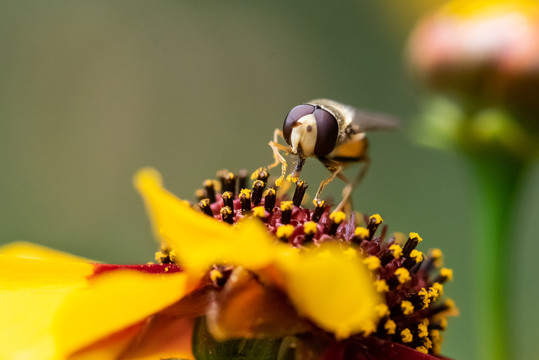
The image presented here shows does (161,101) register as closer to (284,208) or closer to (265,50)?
(265,50)

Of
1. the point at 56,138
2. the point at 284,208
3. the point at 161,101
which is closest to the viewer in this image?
the point at 284,208

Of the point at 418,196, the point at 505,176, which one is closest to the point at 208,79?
the point at 418,196

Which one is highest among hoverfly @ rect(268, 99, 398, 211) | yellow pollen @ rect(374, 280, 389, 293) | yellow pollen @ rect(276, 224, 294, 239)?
hoverfly @ rect(268, 99, 398, 211)

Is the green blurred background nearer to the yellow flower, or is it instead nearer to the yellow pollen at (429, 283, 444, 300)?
the yellow pollen at (429, 283, 444, 300)

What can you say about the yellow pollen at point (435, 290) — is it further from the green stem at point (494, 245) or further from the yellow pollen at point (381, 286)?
the green stem at point (494, 245)

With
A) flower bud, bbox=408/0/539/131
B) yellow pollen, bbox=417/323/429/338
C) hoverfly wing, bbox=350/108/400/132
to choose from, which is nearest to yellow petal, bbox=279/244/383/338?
yellow pollen, bbox=417/323/429/338

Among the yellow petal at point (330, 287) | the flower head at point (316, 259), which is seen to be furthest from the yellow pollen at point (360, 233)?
the yellow petal at point (330, 287)

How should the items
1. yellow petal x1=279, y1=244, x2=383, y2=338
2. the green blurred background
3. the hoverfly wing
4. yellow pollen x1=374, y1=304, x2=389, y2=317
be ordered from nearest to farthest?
1. yellow petal x1=279, y1=244, x2=383, y2=338
2. yellow pollen x1=374, y1=304, x2=389, y2=317
3. the hoverfly wing
4. the green blurred background

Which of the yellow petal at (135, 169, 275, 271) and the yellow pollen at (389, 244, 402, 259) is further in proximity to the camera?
the yellow pollen at (389, 244, 402, 259)

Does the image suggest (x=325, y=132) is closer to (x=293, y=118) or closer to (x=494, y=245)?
(x=293, y=118)
